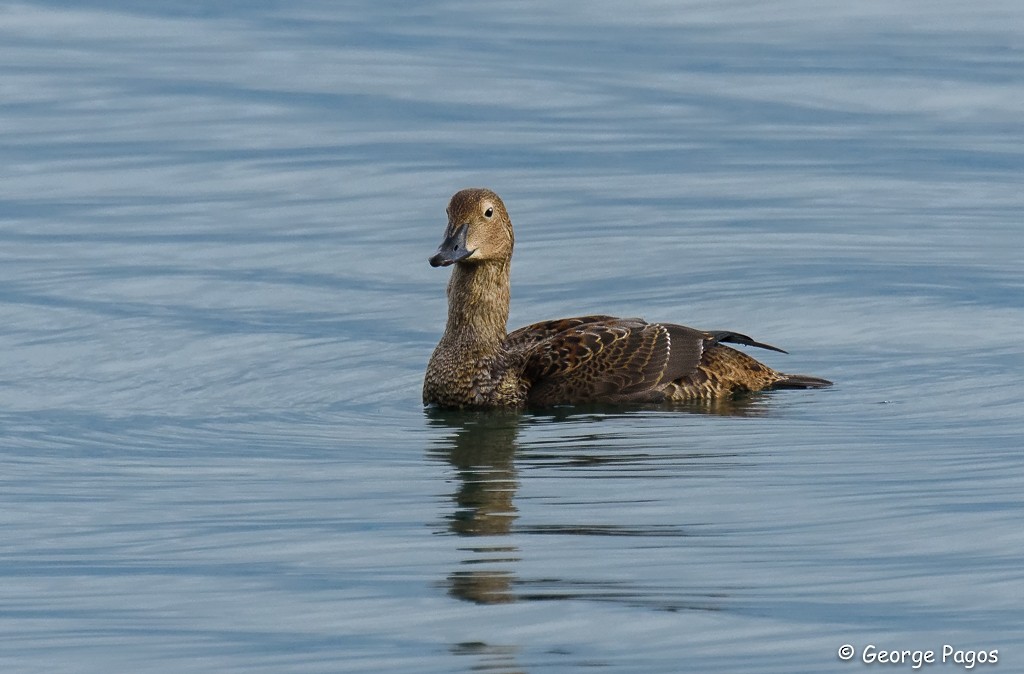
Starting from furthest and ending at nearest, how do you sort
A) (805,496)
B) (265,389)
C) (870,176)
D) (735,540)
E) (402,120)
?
(402,120)
(870,176)
(265,389)
(805,496)
(735,540)

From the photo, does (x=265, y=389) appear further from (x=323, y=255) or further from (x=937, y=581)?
(x=937, y=581)

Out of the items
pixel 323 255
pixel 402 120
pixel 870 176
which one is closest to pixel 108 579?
pixel 323 255

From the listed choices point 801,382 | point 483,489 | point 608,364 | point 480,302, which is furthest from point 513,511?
point 801,382

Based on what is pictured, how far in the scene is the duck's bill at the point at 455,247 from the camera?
472 inches

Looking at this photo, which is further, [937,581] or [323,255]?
[323,255]

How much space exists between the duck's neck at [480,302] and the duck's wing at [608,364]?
0.28 metres

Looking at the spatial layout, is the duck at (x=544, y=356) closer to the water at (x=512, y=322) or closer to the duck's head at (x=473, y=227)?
the duck's head at (x=473, y=227)

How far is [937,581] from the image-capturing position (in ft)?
27.0

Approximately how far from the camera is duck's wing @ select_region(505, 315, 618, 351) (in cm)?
1265

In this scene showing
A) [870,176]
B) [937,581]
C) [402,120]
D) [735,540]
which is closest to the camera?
[937,581]

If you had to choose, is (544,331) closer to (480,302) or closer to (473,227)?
(480,302)

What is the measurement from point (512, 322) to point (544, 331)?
76.7 inches

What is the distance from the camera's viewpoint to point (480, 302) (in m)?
12.6

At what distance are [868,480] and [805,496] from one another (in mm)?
424
